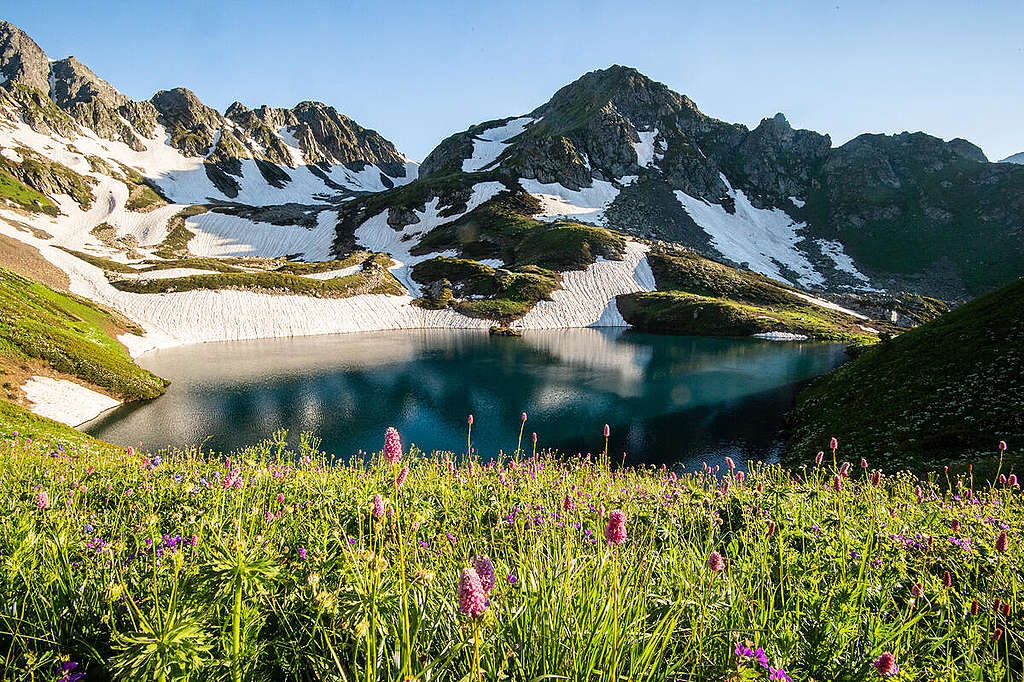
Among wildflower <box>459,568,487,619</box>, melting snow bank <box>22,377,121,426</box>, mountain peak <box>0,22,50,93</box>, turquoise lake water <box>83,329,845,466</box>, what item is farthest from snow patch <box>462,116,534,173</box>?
wildflower <box>459,568,487,619</box>

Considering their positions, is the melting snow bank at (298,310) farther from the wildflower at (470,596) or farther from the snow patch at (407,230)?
the wildflower at (470,596)

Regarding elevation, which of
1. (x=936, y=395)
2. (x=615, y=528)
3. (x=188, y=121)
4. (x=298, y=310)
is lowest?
(x=936, y=395)

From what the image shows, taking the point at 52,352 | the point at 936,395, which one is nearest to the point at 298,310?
the point at 52,352

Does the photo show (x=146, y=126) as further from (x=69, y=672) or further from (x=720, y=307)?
(x=69, y=672)

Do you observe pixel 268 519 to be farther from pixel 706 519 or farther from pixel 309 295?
pixel 309 295

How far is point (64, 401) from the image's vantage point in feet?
79.0

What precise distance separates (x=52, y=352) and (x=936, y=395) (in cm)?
4852

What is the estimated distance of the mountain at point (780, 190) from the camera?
11981 centimetres

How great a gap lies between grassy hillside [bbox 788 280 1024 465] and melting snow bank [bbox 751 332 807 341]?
3788cm

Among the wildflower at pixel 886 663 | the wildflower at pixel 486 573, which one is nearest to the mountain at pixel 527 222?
the wildflower at pixel 486 573

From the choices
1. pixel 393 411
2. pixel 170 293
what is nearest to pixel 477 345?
pixel 393 411

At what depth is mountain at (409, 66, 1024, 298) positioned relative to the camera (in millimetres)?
119812

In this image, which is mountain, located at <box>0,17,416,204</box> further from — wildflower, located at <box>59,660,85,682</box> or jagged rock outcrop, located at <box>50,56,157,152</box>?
wildflower, located at <box>59,660,85,682</box>

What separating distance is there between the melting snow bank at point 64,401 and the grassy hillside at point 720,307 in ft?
227
